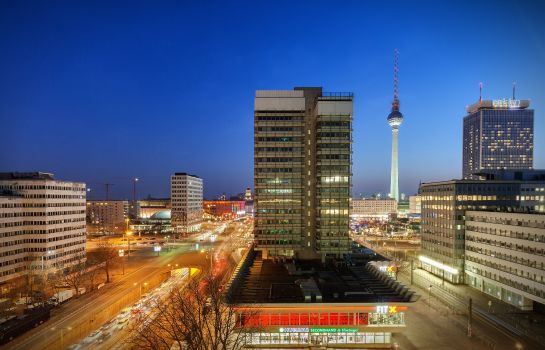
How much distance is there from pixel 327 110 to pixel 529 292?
154 feet

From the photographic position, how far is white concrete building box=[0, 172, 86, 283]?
69.7 meters

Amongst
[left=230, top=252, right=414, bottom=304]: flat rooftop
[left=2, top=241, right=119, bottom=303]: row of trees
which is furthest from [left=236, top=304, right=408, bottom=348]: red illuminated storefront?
[left=2, top=241, right=119, bottom=303]: row of trees

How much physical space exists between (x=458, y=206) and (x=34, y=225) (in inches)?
3773

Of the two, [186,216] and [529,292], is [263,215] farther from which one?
[186,216]

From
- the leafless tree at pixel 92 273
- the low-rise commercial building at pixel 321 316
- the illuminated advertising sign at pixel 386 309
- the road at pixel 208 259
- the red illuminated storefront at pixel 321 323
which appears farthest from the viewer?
the leafless tree at pixel 92 273

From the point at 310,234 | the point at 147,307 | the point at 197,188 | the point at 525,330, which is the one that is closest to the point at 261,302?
the point at 147,307

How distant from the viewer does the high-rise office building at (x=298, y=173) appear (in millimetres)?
69188

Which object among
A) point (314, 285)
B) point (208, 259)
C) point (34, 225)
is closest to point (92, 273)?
point (34, 225)

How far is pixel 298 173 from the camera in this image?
7088 cm

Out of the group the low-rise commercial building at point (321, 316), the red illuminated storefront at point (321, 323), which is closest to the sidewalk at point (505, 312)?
the low-rise commercial building at point (321, 316)

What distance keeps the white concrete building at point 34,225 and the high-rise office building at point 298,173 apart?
47.2m

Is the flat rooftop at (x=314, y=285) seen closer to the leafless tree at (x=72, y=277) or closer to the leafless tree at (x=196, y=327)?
the leafless tree at (x=196, y=327)

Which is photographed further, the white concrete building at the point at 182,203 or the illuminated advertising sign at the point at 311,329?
the white concrete building at the point at 182,203

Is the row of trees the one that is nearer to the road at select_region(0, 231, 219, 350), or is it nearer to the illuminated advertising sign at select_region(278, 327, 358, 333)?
the road at select_region(0, 231, 219, 350)
